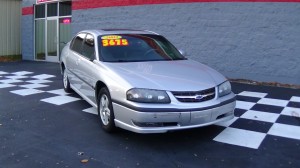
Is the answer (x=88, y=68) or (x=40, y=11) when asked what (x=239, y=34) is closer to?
(x=88, y=68)

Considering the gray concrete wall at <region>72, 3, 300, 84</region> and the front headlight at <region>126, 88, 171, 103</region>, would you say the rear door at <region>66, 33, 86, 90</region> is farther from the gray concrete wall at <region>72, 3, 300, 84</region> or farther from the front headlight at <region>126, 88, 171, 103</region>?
the gray concrete wall at <region>72, 3, 300, 84</region>

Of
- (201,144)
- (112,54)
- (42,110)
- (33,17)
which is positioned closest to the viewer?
(201,144)

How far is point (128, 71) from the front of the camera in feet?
15.2

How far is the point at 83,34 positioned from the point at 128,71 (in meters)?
2.21

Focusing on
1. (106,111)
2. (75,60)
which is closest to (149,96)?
(106,111)

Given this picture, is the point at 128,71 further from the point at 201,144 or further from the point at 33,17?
the point at 33,17

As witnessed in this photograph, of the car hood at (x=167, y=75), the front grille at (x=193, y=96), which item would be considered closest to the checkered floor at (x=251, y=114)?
the front grille at (x=193, y=96)

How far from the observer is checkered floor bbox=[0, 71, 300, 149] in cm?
475

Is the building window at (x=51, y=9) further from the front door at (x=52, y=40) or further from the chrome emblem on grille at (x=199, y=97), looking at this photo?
the chrome emblem on grille at (x=199, y=97)

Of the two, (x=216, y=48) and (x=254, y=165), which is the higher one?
(x=216, y=48)

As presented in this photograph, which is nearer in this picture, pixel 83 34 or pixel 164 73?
pixel 164 73

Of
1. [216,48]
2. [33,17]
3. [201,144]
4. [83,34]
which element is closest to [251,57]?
[216,48]

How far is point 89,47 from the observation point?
19.1 ft

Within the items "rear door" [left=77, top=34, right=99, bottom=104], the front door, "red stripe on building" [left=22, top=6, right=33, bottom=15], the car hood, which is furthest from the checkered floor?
"red stripe on building" [left=22, top=6, right=33, bottom=15]
